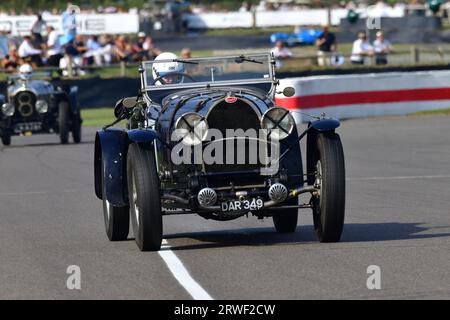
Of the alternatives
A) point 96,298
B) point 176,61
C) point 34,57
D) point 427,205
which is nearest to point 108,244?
point 176,61

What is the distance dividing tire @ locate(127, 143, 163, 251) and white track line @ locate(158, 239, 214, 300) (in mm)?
157

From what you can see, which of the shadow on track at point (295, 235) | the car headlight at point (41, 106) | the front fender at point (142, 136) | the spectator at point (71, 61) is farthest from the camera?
the spectator at point (71, 61)

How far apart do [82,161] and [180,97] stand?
9736 millimetres

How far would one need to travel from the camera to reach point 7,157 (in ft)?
71.8

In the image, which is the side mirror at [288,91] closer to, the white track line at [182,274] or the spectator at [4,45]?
the white track line at [182,274]

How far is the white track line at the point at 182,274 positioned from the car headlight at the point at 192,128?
884 mm

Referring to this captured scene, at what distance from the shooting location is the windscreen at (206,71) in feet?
37.6

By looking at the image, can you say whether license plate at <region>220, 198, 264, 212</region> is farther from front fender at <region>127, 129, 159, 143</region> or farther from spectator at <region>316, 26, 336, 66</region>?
spectator at <region>316, 26, 336, 66</region>

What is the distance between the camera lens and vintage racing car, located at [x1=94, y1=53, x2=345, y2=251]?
9.62 metres

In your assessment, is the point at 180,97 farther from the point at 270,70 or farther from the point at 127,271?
the point at 127,271

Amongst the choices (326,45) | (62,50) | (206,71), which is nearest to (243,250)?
(206,71)

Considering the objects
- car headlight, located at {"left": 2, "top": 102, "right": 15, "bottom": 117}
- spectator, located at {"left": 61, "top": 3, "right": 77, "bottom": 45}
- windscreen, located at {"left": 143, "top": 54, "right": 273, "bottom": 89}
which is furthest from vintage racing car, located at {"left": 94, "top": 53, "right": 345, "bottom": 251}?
spectator, located at {"left": 61, "top": 3, "right": 77, "bottom": 45}

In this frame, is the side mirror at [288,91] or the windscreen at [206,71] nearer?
the side mirror at [288,91]

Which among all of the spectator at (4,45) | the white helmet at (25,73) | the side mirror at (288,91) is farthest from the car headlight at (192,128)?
the spectator at (4,45)
